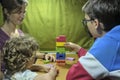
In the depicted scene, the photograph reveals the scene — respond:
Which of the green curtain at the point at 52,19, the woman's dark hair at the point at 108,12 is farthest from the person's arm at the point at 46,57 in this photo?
the woman's dark hair at the point at 108,12

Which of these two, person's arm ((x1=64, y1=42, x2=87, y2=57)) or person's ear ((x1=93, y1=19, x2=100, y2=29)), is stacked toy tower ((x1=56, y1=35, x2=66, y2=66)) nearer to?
person's arm ((x1=64, y1=42, x2=87, y2=57))

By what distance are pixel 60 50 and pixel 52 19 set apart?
4.44 ft

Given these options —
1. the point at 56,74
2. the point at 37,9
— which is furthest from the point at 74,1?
the point at 56,74

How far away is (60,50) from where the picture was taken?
2.10 metres

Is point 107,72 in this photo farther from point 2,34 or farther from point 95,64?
point 2,34

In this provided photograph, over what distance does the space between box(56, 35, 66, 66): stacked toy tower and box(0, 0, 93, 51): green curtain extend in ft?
4.25

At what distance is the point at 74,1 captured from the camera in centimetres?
337

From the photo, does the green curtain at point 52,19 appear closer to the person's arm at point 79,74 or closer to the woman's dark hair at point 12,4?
the woman's dark hair at point 12,4

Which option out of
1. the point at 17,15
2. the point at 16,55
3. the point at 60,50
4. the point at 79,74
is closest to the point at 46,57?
the point at 60,50

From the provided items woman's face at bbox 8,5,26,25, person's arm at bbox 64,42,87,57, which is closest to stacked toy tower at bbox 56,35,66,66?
person's arm at bbox 64,42,87,57

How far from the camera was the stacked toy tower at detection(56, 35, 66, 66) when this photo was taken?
6.78 ft

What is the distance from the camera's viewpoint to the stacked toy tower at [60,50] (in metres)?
2.07

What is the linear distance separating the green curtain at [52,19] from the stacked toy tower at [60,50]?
1.29 m

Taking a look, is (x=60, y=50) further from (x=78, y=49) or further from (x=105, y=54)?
(x=105, y=54)
